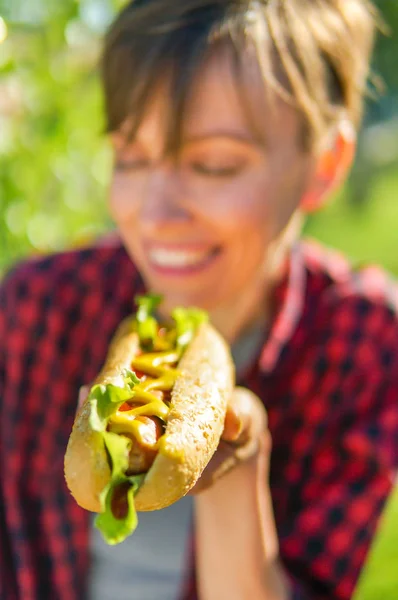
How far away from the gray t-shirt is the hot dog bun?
670mm

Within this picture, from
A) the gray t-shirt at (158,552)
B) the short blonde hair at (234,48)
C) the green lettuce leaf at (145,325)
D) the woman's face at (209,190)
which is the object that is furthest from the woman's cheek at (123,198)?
the gray t-shirt at (158,552)

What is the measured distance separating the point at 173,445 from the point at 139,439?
0.03 m

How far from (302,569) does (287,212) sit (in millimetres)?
684

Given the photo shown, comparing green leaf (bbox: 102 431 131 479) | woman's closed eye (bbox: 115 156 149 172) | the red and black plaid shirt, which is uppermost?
green leaf (bbox: 102 431 131 479)

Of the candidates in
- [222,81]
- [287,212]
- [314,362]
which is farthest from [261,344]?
[222,81]

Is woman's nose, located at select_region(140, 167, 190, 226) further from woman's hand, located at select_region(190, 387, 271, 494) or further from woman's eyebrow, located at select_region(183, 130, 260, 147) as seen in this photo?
woman's hand, located at select_region(190, 387, 271, 494)

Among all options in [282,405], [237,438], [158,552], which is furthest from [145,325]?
[158,552]

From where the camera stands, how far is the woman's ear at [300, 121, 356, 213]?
1.46 metres

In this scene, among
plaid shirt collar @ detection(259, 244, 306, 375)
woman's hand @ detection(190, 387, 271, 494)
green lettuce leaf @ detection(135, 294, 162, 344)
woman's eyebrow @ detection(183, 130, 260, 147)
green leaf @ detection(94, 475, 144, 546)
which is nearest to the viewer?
green leaf @ detection(94, 475, 144, 546)

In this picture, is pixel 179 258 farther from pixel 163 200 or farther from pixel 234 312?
pixel 234 312

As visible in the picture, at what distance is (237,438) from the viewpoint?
0.96 m

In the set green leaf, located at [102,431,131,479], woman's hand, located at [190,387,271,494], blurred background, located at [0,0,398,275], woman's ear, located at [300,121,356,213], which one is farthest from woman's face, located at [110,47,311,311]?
green leaf, located at [102,431,131,479]

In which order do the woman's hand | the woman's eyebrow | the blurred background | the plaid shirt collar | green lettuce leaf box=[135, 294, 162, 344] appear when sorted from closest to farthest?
the woman's hand, green lettuce leaf box=[135, 294, 162, 344], the woman's eyebrow, the plaid shirt collar, the blurred background

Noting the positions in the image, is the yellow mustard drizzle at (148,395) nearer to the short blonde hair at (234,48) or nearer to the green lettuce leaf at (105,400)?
the green lettuce leaf at (105,400)
